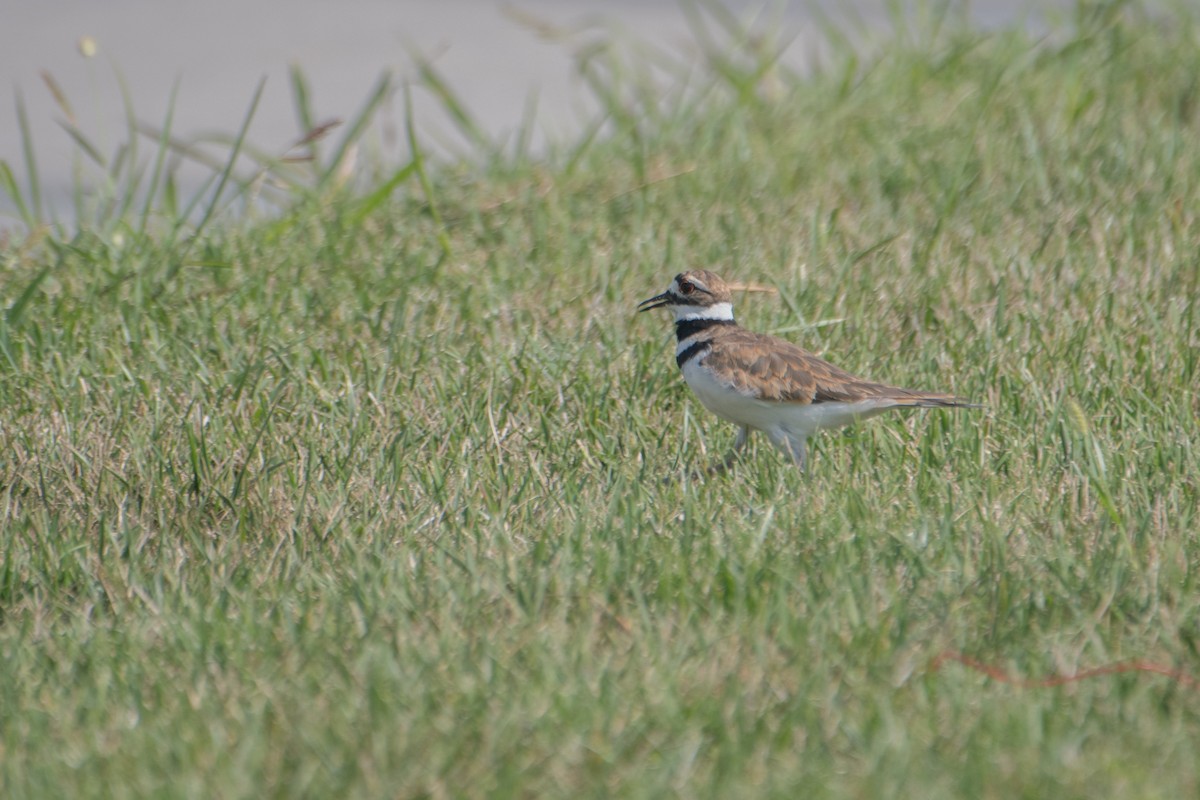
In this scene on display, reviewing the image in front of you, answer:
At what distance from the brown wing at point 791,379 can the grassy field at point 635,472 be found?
233 mm

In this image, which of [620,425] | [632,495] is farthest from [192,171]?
[632,495]

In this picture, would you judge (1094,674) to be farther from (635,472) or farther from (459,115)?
(459,115)

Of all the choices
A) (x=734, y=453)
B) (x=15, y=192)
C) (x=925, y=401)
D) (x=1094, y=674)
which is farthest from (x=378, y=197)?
(x=1094, y=674)

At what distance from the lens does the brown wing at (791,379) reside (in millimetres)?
5621

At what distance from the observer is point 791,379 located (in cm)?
572

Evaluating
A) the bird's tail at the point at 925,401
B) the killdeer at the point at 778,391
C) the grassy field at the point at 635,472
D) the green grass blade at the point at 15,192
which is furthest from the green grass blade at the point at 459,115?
the bird's tail at the point at 925,401

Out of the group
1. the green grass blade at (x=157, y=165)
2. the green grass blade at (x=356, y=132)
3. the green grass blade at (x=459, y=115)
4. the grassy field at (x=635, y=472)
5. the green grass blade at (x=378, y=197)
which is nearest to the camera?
the grassy field at (x=635, y=472)

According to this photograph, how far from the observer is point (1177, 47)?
9297mm

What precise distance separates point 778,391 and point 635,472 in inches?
25.1

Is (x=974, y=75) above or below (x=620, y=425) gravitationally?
above

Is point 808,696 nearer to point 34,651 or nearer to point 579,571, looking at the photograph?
point 579,571

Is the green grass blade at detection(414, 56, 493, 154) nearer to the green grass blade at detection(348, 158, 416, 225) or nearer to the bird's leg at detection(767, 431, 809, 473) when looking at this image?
the green grass blade at detection(348, 158, 416, 225)

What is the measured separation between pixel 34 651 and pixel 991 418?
349cm

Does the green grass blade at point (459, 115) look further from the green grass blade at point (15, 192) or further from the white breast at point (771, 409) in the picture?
the white breast at point (771, 409)
